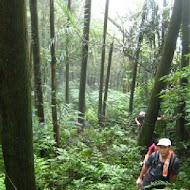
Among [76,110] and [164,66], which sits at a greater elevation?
[164,66]

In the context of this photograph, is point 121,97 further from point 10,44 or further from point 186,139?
point 10,44

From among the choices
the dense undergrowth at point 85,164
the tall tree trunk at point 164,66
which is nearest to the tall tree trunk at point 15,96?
the dense undergrowth at point 85,164

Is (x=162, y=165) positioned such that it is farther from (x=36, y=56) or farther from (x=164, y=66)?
(x=36, y=56)

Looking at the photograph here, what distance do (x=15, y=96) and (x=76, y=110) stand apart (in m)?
7.95

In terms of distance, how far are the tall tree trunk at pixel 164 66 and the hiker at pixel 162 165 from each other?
3.18m

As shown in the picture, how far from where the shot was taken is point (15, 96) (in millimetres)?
2322

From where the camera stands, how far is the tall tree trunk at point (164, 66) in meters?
7.09

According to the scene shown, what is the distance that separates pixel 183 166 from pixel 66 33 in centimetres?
571

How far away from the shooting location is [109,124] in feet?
46.4

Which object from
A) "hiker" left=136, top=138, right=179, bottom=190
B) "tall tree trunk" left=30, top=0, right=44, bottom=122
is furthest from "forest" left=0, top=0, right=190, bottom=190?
"hiker" left=136, top=138, right=179, bottom=190

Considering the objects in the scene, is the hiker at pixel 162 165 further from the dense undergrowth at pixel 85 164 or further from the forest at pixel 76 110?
the dense undergrowth at pixel 85 164

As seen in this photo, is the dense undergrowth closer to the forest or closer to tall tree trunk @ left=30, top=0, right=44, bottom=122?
the forest

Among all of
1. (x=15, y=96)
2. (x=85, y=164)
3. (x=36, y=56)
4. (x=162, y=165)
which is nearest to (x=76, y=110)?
(x=36, y=56)

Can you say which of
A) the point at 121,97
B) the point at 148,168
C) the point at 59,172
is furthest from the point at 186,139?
the point at 121,97
